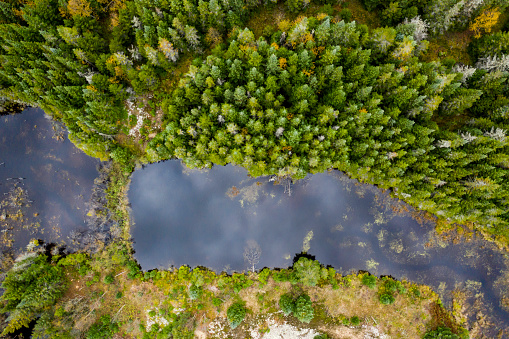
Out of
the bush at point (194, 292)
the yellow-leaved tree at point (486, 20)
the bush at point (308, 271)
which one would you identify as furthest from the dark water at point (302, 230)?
the yellow-leaved tree at point (486, 20)

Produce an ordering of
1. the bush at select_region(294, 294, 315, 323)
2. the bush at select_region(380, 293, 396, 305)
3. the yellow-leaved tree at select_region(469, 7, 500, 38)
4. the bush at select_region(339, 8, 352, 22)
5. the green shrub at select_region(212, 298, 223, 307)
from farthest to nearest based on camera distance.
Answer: the green shrub at select_region(212, 298, 223, 307) → the bush at select_region(380, 293, 396, 305) → the bush at select_region(294, 294, 315, 323) → the yellow-leaved tree at select_region(469, 7, 500, 38) → the bush at select_region(339, 8, 352, 22)

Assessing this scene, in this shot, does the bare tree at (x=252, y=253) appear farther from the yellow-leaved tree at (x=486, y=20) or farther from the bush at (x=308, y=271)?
the yellow-leaved tree at (x=486, y=20)

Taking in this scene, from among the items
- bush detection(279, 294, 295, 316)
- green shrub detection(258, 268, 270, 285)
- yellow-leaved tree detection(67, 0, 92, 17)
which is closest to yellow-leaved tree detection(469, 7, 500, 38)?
green shrub detection(258, 268, 270, 285)

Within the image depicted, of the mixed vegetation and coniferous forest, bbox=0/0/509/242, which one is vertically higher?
coniferous forest, bbox=0/0/509/242

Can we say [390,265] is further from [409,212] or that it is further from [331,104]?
[331,104]

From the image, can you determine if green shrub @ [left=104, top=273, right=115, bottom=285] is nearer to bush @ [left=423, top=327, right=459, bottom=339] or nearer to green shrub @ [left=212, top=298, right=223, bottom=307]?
green shrub @ [left=212, top=298, right=223, bottom=307]

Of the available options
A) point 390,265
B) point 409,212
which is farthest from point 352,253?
point 409,212

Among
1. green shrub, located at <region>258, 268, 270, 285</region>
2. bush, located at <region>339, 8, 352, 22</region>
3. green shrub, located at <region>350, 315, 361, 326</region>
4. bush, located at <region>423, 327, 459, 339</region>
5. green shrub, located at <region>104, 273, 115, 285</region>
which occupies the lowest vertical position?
bush, located at <region>423, 327, 459, 339</region>
